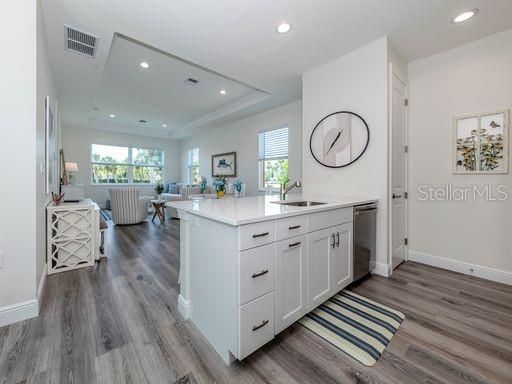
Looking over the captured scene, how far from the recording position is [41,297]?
200cm

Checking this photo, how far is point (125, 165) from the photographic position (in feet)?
27.3

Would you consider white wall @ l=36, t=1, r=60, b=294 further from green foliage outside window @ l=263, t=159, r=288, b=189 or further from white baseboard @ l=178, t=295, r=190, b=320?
green foliage outside window @ l=263, t=159, r=288, b=189

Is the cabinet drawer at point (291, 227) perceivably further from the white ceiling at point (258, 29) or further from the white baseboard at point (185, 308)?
the white ceiling at point (258, 29)

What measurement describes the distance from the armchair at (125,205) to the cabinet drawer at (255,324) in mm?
4745

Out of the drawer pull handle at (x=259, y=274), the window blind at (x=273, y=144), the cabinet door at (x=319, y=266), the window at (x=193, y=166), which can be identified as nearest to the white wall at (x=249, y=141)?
the window blind at (x=273, y=144)

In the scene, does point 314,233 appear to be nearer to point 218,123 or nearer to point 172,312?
point 172,312

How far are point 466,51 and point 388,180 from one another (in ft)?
5.63

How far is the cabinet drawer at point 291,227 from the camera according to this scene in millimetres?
1494

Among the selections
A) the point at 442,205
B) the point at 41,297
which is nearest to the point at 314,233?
the point at 442,205

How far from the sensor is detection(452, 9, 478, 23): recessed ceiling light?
210 centimetres

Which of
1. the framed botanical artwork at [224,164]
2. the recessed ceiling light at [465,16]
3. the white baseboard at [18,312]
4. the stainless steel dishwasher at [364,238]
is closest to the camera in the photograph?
the white baseboard at [18,312]

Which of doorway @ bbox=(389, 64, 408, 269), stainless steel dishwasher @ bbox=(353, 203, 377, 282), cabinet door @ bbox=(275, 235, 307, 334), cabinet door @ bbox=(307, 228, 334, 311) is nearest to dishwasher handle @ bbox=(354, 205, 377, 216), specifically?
stainless steel dishwasher @ bbox=(353, 203, 377, 282)

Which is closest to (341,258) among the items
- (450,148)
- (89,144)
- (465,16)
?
(450,148)

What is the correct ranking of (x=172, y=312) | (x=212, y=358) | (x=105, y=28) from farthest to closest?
(x=105, y=28) < (x=172, y=312) < (x=212, y=358)
